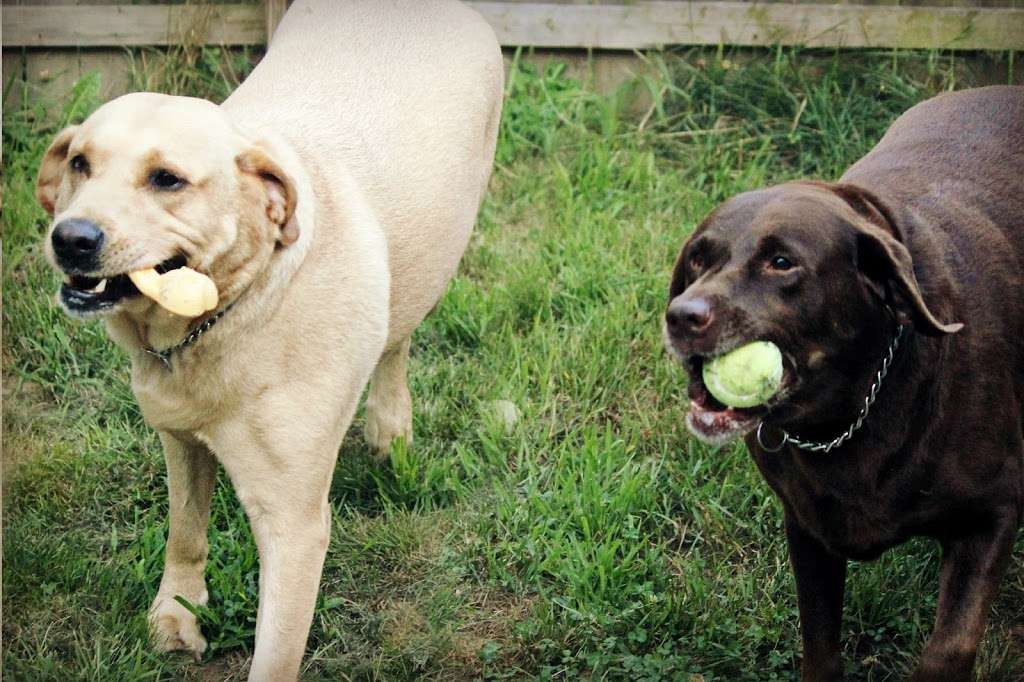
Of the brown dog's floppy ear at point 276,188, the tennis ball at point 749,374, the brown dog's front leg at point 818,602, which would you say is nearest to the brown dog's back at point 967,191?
the tennis ball at point 749,374

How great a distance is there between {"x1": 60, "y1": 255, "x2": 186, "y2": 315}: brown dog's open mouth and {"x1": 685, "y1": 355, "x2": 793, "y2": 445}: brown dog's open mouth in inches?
49.0

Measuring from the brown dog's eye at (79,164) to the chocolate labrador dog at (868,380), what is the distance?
1.41 m

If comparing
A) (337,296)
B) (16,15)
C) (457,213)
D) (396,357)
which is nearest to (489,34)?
(457,213)

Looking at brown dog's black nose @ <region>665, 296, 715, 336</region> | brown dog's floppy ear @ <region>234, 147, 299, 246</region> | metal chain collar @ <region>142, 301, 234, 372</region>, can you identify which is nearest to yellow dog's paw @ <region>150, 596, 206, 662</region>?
metal chain collar @ <region>142, 301, 234, 372</region>

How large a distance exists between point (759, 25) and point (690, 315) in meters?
3.78

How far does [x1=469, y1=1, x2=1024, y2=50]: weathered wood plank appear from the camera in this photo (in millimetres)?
5934

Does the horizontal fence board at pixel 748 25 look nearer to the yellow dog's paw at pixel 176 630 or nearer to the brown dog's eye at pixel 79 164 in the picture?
the brown dog's eye at pixel 79 164

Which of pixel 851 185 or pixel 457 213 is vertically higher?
pixel 851 185

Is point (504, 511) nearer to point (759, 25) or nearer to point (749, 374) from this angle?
point (749, 374)

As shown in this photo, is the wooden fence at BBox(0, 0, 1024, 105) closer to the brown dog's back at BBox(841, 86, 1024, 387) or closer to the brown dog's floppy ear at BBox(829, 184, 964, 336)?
the brown dog's back at BBox(841, 86, 1024, 387)

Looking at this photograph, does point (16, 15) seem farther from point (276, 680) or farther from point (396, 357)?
point (276, 680)

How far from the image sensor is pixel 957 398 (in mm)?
2770

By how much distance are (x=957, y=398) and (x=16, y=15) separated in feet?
15.0

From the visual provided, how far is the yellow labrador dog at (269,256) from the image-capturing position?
2.80m
